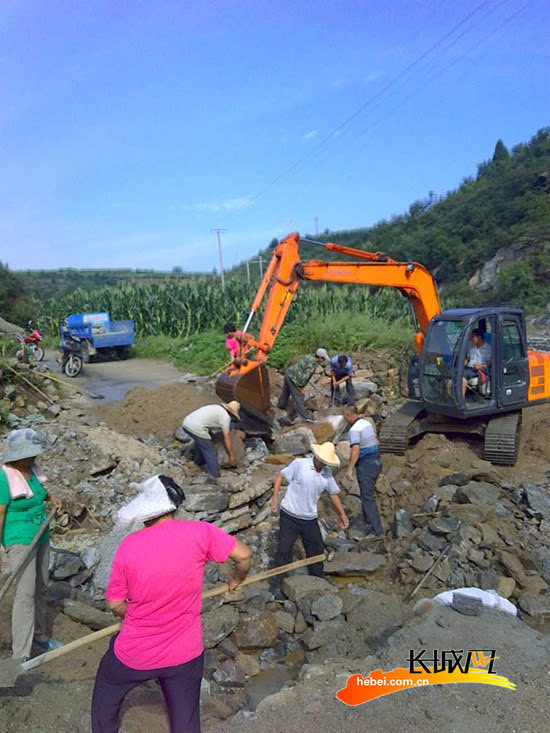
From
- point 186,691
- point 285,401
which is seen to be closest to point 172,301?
point 285,401

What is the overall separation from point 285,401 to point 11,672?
341 inches

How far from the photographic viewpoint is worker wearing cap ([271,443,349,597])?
5215 millimetres

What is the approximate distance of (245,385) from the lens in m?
9.09

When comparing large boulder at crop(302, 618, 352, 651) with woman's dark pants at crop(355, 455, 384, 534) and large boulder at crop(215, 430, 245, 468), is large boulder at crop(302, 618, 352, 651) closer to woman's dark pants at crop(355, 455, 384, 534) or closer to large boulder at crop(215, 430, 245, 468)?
woman's dark pants at crop(355, 455, 384, 534)

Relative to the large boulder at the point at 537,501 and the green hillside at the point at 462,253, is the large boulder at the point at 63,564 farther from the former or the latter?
the green hillside at the point at 462,253

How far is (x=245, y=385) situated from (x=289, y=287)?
195cm

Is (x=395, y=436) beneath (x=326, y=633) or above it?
above

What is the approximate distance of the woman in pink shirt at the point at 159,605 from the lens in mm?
2598

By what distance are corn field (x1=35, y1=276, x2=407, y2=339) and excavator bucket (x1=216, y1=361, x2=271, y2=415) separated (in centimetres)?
1117

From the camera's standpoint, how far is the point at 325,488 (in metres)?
5.34

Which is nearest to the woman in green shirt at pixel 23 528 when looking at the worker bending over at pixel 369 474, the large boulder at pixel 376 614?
the large boulder at pixel 376 614

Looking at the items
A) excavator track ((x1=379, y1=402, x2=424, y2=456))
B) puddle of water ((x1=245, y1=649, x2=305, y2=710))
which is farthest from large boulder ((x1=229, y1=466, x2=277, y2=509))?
puddle of water ((x1=245, y1=649, x2=305, y2=710))

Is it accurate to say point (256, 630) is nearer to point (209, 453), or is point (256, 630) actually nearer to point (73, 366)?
point (209, 453)

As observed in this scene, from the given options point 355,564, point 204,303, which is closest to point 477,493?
point 355,564
